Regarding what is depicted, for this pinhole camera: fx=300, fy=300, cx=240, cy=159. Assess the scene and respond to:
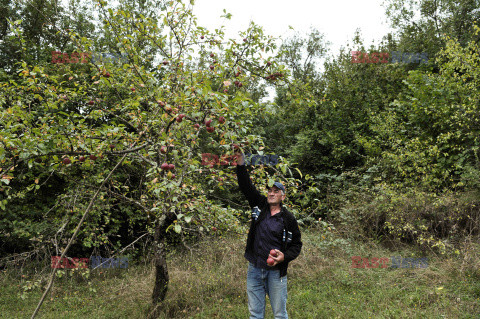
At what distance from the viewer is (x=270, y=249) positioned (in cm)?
258

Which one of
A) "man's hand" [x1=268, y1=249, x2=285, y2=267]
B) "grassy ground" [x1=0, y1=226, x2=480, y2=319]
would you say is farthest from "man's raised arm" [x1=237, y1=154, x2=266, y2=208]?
"grassy ground" [x1=0, y1=226, x2=480, y2=319]

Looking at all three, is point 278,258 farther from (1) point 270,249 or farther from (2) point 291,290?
(2) point 291,290

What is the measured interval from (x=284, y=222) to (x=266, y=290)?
2.05 feet

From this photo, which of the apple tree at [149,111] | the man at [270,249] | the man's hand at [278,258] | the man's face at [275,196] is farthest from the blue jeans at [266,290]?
the apple tree at [149,111]

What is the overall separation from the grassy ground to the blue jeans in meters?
1.27

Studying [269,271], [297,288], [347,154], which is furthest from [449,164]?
[269,271]

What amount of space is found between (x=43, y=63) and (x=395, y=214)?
8043 millimetres

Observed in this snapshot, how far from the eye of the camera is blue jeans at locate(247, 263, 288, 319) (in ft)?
8.39

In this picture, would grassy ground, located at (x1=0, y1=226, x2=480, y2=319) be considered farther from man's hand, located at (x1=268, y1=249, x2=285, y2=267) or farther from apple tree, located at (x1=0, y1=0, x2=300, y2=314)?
man's hand, located at (x1=268, y1=249, x2=285, y2=267)

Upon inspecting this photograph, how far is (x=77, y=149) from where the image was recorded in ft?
8.70

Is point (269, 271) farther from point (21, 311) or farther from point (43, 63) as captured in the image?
point (43, 63)

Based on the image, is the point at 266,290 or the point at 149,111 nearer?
the point at 266,290

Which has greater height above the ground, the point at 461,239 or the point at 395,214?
the point at 395,214

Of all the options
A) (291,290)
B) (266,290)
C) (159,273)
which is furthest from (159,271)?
(291,290)
